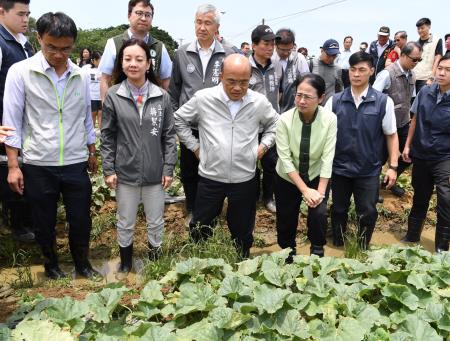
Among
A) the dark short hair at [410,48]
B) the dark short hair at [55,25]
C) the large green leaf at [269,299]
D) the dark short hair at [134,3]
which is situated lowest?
the large green leaf at [269,299]

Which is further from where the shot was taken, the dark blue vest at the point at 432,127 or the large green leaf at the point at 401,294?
the dark blue vest at the point at 432,127

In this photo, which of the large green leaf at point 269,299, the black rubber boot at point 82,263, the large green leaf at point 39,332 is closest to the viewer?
the large green leaf at point 39,332

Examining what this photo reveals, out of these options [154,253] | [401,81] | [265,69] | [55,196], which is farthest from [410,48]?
[55,196]

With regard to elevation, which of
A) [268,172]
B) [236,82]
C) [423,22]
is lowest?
[268,172]

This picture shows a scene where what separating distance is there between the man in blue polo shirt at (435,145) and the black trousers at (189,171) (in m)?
2.43

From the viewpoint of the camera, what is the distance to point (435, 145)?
4.64 meters

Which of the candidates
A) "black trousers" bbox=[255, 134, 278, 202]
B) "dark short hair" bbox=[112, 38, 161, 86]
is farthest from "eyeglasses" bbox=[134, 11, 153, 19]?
"black trousers" bbox=[255, 134, 278, 202]

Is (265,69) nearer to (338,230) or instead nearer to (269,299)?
(338,230)

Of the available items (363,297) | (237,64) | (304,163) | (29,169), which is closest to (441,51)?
(304,163)

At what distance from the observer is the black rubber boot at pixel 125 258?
418 centimetres

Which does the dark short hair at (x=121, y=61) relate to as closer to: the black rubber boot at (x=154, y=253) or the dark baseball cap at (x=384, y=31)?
the black rubber boot at (x=154, y=253)

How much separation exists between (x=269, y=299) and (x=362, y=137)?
2.35 metres

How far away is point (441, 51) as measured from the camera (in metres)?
8.26

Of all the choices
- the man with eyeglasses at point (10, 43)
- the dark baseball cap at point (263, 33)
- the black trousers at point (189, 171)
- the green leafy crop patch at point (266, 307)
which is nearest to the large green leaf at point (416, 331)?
the green leafy crop patch at point (266, 307)
